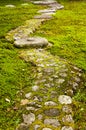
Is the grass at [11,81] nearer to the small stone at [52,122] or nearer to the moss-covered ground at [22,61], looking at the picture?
the moss-covered ground at [22,61]

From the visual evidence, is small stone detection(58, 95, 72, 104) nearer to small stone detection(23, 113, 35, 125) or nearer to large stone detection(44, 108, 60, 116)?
large stone detection(44, 108, 60, 116)

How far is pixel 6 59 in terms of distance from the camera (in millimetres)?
6266

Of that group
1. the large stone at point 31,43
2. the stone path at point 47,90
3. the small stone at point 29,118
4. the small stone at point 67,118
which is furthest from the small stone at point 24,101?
the large stone at point 31,43

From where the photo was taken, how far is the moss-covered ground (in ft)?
15.2

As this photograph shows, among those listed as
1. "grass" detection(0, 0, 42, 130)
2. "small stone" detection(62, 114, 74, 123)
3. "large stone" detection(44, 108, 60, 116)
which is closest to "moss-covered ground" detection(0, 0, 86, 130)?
"grass" detection(0, 0, 42, 130)

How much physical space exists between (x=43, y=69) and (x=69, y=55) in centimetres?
106

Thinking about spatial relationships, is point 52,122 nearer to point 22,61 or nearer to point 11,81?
point 11,81

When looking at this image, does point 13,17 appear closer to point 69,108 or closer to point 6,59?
point 6,59

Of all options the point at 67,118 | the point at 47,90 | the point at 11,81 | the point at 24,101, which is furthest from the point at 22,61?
the point at 67,118

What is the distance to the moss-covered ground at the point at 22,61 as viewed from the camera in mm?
4629

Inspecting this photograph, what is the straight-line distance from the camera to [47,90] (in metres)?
5.09

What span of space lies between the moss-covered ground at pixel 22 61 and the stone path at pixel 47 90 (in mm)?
126

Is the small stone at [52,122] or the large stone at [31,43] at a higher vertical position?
the small stone at [52,122]

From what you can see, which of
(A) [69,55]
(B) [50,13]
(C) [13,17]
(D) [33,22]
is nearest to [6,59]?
(A) [69,55]
